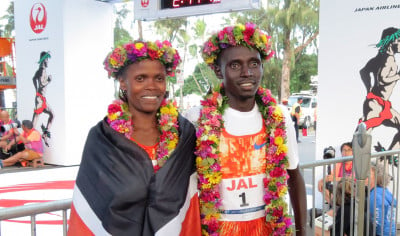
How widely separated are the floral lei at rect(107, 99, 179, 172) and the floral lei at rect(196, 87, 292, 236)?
0.52 feet

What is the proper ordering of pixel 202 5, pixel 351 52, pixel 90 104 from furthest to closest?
pixel 90 104
pixel 202 5
pixel 351 52

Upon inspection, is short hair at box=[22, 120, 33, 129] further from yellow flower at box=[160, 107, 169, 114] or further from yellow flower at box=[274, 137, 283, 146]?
yellow flower at box=[274, 137, 283, 146]

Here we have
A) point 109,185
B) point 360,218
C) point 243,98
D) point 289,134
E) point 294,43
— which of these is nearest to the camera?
point 109,185

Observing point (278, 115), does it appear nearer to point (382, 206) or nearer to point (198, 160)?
point (198, 160)

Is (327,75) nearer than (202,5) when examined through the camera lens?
Yes

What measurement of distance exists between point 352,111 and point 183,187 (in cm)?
369

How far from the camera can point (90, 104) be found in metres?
9.27

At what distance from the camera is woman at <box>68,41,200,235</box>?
1.55 meters

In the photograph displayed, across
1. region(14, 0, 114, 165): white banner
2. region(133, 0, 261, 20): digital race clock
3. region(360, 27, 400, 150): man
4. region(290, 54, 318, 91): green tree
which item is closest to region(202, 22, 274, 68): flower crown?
region(360, 27, 400, 150): man

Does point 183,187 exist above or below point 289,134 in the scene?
below

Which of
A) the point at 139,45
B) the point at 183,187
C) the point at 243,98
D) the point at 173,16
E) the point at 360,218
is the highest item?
the point at 173,16

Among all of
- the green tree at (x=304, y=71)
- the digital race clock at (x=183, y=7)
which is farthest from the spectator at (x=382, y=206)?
the green tree at (x=304, y=71)

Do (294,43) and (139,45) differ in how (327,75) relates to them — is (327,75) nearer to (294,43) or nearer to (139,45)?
(139,45)

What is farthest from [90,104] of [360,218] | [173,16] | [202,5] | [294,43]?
[294,43]
